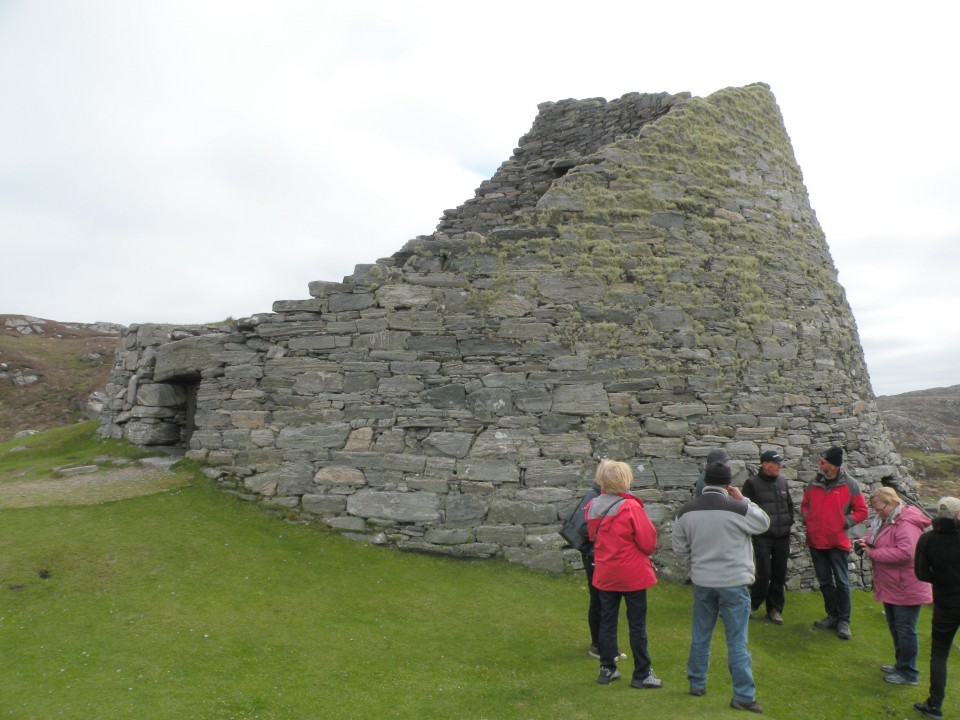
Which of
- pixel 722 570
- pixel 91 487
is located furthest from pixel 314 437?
pixel 722 570

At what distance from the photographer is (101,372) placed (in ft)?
86.5

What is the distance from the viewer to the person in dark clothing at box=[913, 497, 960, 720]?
5.55 m

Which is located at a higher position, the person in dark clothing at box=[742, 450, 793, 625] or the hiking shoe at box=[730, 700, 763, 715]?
the person in dark clothing at box=[742, 450, 793, 625]

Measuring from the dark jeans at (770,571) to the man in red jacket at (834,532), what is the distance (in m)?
0.40

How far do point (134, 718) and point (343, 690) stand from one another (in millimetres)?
1617

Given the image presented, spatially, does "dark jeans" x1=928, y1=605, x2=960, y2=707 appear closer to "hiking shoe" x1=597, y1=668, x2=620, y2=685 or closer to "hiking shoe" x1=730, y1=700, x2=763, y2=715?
"hiking shoe" x1=730, y1=700, x2=763, y2=715

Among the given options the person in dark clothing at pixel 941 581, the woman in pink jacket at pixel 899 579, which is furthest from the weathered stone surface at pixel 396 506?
the person in dark clothing at pixel 941 581

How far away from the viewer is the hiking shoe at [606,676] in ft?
18.4

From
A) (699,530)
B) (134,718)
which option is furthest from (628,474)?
(134,718)

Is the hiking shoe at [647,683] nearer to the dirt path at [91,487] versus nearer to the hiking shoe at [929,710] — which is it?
the hiking shoe at [929,710]

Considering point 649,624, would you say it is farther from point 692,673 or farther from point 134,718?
point 134,718

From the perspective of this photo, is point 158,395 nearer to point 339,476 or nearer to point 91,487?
point 91,487

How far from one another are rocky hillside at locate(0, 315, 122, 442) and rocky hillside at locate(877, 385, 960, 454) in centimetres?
3929

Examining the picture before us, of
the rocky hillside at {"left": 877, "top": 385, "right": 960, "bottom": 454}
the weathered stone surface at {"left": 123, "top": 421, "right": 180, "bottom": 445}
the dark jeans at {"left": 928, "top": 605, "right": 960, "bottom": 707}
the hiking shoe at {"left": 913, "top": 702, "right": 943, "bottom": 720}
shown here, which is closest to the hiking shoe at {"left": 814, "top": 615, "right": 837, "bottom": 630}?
the hiking shoe at {"left": 913, "top": 702, "right": 943, "bottom": 720}
